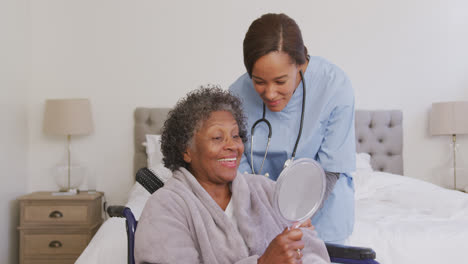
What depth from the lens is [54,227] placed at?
319 centimetres

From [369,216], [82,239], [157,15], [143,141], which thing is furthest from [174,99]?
[369,216]

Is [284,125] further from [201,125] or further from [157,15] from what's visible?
[157,15]

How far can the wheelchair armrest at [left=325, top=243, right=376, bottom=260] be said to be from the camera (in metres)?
1.23

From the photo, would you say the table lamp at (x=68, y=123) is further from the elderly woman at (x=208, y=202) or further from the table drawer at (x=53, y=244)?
the elderly woman at (x=208, y=202)

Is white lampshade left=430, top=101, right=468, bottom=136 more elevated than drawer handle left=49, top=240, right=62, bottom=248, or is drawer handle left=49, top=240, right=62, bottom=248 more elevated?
white lampshade left=430, top=101, right=468, bottom=136

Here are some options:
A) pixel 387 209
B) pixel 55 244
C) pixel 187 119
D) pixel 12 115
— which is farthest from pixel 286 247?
pixel 12 115

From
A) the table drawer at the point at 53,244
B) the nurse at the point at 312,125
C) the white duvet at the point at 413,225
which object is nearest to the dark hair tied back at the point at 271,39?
the nurse at the point at 312,125

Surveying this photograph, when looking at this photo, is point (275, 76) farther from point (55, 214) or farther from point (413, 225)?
point (55, 214)

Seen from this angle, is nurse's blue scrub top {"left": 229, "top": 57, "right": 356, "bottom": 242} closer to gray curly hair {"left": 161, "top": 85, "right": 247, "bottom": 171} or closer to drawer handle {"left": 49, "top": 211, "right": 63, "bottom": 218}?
gray curly hair {"left": 161, "top": 85, "right": 247, "bottom": 171}

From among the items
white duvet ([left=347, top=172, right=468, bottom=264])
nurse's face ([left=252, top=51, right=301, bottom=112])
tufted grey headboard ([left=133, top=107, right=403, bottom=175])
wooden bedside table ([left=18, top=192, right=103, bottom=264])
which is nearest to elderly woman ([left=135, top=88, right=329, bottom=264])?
nurse's face ([left=252, top=51, right=301, bottom=112])

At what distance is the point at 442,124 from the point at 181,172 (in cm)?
292

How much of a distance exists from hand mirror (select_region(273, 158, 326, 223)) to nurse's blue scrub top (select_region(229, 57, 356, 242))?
464 millimetres

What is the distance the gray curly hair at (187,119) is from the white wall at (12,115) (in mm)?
2257

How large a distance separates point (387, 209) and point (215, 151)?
5.03ft
